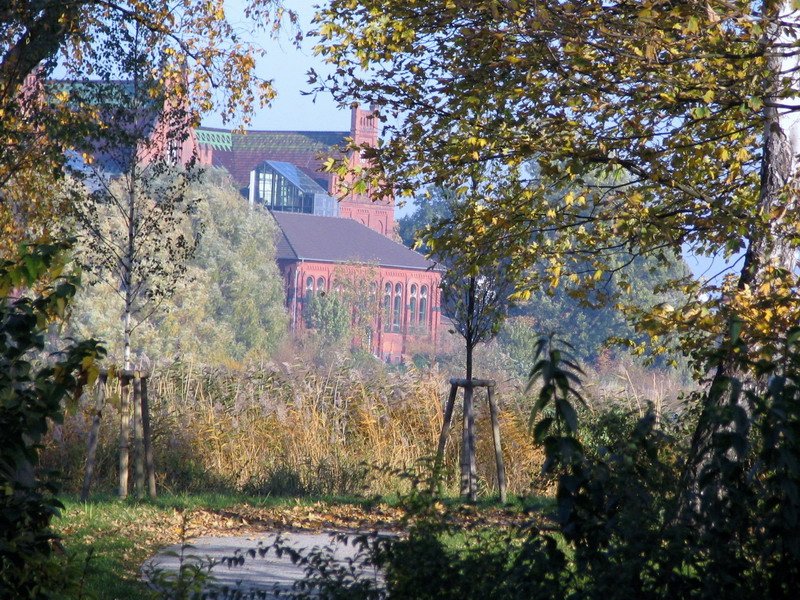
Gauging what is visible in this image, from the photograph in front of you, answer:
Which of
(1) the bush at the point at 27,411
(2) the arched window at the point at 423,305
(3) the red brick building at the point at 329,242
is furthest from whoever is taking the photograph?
(2) the arched window at the point at 423,305

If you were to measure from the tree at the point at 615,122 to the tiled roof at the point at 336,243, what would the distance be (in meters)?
68.4

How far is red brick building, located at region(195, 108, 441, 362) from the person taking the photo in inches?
3081

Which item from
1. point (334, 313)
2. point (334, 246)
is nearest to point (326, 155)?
point (334, 313)

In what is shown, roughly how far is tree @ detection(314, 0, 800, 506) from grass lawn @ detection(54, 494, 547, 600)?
2.31m

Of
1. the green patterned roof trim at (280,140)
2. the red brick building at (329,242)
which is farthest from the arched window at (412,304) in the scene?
the green patterned roof trim at (280,140)

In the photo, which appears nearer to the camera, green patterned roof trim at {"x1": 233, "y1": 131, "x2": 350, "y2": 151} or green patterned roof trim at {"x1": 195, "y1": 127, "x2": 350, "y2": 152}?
green patterned roof trim at {"x1": 195, "y1": 127, "x2": 350, "y2": 152}

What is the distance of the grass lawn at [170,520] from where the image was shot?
6.96 metres

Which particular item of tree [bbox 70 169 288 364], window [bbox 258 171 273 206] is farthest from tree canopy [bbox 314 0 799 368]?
window [bbox 258 171 273 206]

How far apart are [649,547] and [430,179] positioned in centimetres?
594

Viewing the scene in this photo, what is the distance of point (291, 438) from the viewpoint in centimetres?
1176

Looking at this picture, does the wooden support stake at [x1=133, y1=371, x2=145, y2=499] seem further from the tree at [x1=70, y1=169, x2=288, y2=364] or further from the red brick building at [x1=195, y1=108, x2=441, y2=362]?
the red brick building at [x1=195, y1=108, x2=441, y2=362]

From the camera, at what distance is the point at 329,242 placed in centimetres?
8625

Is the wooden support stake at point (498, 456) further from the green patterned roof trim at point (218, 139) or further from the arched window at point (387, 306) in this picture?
the green patterned roof trim at point (218, 139)

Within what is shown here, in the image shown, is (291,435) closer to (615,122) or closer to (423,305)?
(615,122)
